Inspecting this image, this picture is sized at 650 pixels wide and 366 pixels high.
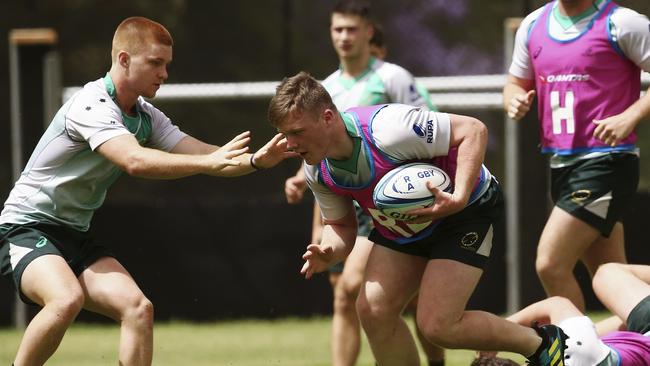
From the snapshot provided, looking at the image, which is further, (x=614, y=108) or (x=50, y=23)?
(x=50, y=23)

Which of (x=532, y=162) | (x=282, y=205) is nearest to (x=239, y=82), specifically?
(x=282, y=205)

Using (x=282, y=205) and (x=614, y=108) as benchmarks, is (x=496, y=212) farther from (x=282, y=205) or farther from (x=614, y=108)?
(x=282, y=205)

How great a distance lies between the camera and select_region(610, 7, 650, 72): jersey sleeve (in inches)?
239

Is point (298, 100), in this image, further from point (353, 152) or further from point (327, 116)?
point (353, 152)

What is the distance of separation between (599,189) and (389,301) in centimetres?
139

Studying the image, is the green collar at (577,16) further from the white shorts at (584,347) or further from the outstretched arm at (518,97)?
the white shorts at (584,347)

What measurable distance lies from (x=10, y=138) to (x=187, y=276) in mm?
2336

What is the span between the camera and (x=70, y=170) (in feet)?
18.4

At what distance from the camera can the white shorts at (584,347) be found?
5.14m

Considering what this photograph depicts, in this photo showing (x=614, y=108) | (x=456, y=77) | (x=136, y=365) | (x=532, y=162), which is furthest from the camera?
(x=456, y=77)

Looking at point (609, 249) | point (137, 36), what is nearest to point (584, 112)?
point (609, 249)

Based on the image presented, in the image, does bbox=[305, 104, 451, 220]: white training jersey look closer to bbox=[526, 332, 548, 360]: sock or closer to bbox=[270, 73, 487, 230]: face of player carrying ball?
bbox=[270, 73, 487, 230]: face of player carrying ball

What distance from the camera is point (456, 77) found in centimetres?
1099

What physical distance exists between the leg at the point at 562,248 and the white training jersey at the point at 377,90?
1.47 m
